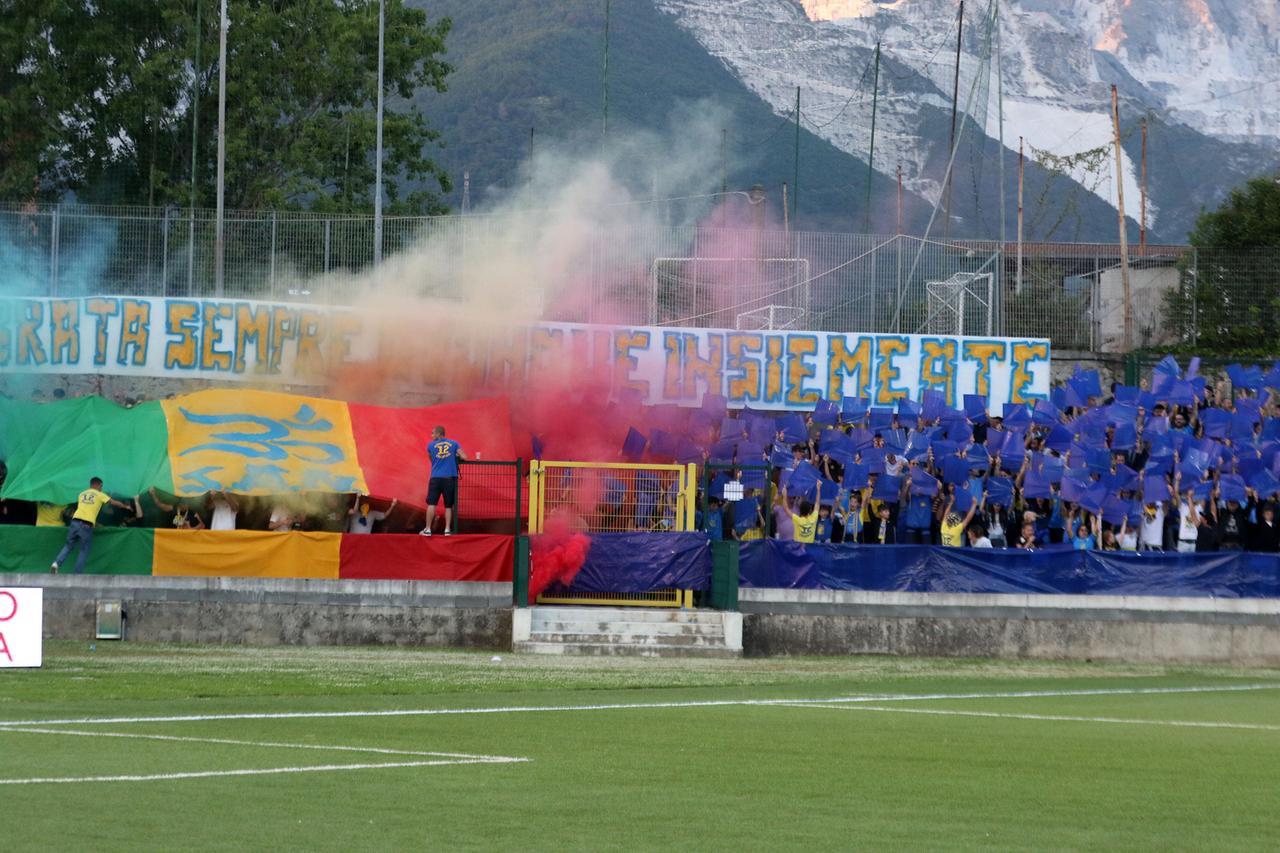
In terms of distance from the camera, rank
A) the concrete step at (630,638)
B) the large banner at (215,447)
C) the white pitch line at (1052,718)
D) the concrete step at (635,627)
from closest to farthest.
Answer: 1. the white pitch line at (1052,718)
2. the concrete step at (630,638)
3. the concrete step at (635,627)
4. the large banner at (215,447)

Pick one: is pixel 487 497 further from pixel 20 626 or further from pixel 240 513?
pixel 20 626

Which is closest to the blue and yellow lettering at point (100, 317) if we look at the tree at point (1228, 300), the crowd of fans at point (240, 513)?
the crowd of fans at point (240, 513)

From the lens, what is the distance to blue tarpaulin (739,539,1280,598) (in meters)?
25.4

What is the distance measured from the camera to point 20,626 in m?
17.2

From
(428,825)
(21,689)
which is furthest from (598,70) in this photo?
(428,825)

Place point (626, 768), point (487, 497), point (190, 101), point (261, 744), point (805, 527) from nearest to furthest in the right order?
point (626, 768) < point (261, 744) < point (487, 497) < point (805, 527) < point (190, 101)

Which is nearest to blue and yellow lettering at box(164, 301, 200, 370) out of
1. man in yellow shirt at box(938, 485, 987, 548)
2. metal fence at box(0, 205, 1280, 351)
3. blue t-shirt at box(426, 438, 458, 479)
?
metal fence at box(0, 205, 1280, 351)

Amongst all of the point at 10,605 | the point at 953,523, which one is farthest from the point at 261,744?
the point at 953,523

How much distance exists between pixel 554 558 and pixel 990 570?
22.0 feet

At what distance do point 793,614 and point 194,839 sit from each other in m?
18.2

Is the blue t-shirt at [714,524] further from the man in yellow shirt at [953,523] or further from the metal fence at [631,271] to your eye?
the metal fence at [631,271]

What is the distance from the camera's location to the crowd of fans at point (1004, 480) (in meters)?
27.2

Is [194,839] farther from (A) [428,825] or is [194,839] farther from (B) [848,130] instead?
(B) [848,130]

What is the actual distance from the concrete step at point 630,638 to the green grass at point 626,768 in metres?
4.98
